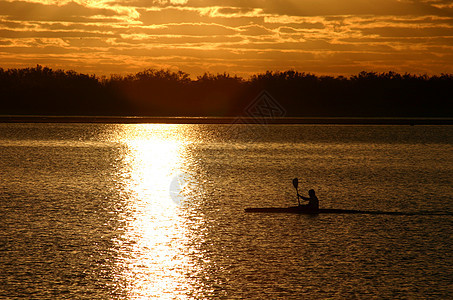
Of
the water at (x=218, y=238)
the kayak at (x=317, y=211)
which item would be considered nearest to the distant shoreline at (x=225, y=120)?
the water at (x=218, y=238)

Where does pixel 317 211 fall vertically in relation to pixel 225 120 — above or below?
above

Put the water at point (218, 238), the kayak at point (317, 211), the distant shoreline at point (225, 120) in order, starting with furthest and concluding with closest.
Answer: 1. the distant shoreline at point (225, 120)
2. the kayak at point (317, 211)
3. the water at point (218, 238)

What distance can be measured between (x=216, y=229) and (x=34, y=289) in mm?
6763

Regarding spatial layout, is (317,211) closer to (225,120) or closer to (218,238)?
(218,238)

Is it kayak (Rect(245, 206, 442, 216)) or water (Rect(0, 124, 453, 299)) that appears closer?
water (Rect(0, 124, 453, 299))

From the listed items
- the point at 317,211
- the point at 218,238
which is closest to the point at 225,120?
the point at 317,211

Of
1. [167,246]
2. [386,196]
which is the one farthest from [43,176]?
[167,246]

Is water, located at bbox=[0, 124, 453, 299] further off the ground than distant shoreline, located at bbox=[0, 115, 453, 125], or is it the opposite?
water, located at bbox=[0, 124, 453, 299]

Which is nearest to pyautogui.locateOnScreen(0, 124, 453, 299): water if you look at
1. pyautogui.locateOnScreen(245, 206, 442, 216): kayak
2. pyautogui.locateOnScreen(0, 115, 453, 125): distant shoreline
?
pyautogui.locateOnScreen(245, 206, 442, 216): kayak

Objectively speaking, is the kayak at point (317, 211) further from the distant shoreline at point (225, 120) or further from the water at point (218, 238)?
the distant shoreline at point (225, 120)

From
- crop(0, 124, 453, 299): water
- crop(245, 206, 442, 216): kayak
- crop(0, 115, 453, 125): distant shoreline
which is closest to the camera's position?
crop(0, 124, 453, 299): water

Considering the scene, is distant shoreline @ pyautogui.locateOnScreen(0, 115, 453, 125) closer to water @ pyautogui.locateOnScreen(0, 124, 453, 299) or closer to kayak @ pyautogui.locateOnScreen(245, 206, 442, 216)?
water @ pyautogui.locateOnScreen(0, 124, 453, 299)

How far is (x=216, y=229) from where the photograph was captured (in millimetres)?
17922

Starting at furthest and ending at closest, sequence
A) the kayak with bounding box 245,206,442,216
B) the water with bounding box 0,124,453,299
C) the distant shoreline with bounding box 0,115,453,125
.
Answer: the distant shoreline with bounding box 0,115,453,125, the kayak with bounding box 245,206,442,216, the water with bounding box 0,124,453,299
